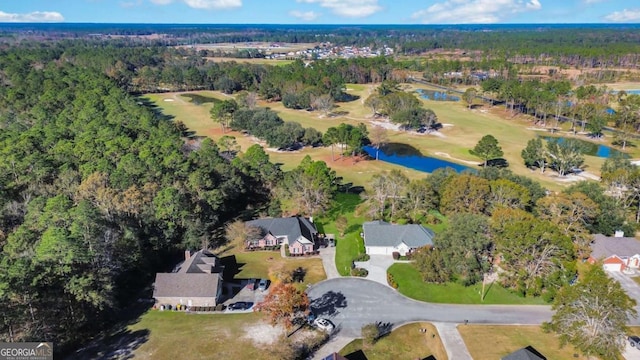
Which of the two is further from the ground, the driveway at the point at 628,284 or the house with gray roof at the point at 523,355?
the house with gray roof at the point at 523,355

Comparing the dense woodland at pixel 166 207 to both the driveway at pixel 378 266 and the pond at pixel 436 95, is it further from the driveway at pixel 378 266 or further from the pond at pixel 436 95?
the pond at pixel 436 95

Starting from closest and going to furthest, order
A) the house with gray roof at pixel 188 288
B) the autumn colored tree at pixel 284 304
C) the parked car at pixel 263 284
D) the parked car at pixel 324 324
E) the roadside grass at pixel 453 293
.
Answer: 1. the autumn colored tree at pixel 284 304
2. the parked car at pixel 324 324
3. the house with gray roof at pixel 188 288
4. the roadside grass at pixel 453 293
5. the parked car at pixel 263 284

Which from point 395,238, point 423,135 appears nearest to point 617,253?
point 395,238

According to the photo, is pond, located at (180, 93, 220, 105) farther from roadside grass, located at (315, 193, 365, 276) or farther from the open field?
roadside grass, located at (315, 193, 365, 276)

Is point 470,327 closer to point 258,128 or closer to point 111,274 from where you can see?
point 111,274

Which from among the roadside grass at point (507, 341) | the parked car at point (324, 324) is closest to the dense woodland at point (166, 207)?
the roadside grass at point (507, 341)

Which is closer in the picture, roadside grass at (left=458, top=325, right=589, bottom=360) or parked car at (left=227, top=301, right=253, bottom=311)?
roadside grass at (left=458, top=325, right=589, bottom=360)

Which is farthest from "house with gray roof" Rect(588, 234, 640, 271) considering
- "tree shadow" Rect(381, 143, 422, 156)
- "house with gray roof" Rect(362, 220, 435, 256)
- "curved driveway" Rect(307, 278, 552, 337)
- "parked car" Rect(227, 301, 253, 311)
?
"tree shadow" Rect(381, 143, 422, 156)

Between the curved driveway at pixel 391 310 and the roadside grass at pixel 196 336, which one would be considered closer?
the roadside grass at pixel 196 336
